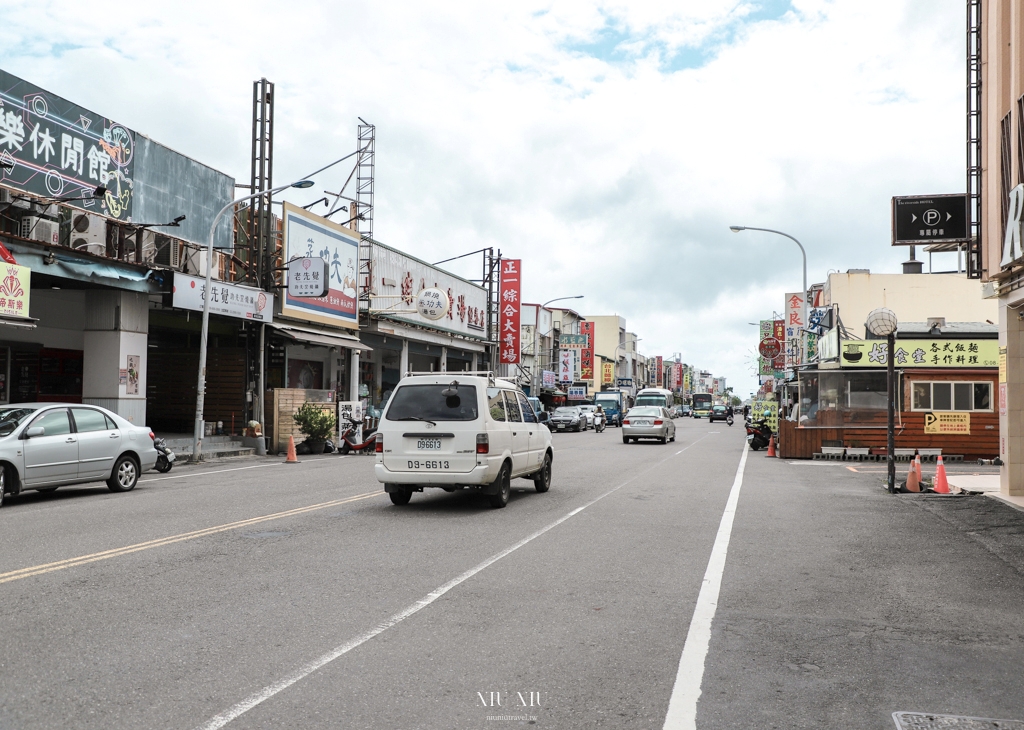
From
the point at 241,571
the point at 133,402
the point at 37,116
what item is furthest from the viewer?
the point at 133,402

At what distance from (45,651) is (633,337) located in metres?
137

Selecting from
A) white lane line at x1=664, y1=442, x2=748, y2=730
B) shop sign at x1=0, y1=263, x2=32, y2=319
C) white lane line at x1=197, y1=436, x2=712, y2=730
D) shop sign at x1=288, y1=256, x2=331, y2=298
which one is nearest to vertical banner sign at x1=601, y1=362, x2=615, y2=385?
shop sign at x1=288, y1=256, x2=331, y2=298

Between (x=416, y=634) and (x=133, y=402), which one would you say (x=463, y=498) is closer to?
(x=416, y=634)

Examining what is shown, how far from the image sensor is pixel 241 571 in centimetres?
772

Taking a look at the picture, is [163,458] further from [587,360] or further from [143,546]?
[587,360]

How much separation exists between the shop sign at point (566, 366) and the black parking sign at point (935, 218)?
215 feet

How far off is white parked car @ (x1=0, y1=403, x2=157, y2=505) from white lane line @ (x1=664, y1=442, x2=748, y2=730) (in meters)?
10.00

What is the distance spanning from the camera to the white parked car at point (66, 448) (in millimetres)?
12758

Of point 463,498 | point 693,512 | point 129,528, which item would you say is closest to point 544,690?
point 129,528

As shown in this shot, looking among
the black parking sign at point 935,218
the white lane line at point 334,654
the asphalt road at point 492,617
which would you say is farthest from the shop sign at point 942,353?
the white lane line at point 334,654

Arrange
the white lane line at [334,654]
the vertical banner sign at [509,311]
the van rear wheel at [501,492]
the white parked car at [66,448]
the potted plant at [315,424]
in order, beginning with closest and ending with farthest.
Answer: the white lane line at [334,654] → the van rear wheel at [501,492] → the white parked car at [66,448] → the potted plant at [315,424] → the vertical banner sign at [509,311]

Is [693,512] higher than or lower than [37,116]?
lower

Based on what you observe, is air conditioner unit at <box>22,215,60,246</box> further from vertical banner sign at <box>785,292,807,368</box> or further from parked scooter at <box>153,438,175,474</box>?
vertical banner sign at <box>785,292,807,368</box>

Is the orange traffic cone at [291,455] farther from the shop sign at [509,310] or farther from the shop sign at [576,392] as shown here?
the shop sign at [576,392]
